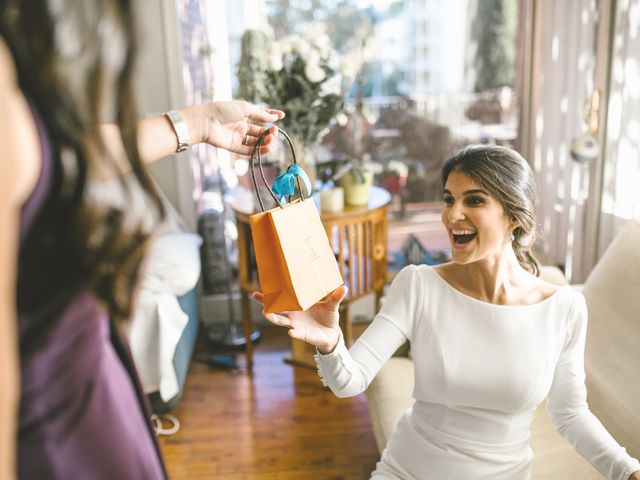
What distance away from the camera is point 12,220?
1.48 feet

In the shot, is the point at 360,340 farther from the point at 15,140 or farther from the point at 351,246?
the point at 351,246

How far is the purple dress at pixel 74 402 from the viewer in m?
0.56

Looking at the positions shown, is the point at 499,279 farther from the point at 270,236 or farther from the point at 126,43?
the point at 126,43

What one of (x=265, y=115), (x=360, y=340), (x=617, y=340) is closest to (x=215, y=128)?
(x=265, y=115)

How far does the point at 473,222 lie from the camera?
1490 mm

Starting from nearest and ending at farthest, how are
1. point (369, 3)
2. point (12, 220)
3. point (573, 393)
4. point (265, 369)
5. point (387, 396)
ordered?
point (12, 220), point (573, 393), point (387, 396), point (265, 369), point (369, 3)

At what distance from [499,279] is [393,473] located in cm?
53

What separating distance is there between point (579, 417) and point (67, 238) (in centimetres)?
123

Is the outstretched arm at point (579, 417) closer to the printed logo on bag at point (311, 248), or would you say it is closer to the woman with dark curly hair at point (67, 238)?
the printed logo on bag at point (311, 248)

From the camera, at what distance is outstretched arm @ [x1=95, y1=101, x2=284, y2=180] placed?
1.04 meters

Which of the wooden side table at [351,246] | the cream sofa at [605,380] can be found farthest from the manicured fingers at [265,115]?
the wooden side table at [351,246]

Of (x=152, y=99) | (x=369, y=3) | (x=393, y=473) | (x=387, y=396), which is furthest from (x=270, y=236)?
(x=369, y=3)

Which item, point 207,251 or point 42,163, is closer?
point 42,163

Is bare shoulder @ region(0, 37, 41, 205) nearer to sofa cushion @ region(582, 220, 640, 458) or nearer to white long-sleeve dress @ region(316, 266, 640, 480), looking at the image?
white long-sleeve dress @ region(316, 266, 640, 480)
